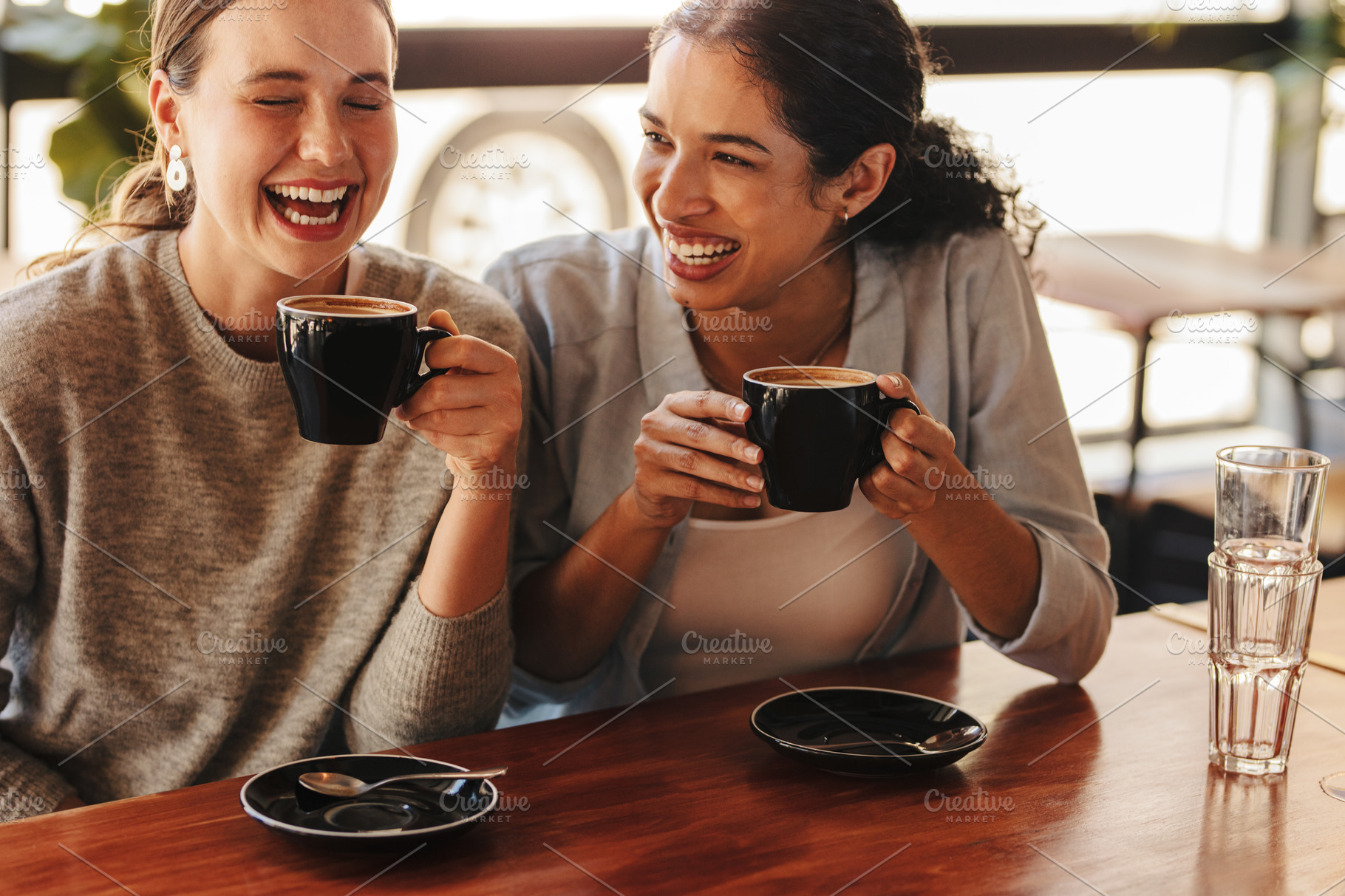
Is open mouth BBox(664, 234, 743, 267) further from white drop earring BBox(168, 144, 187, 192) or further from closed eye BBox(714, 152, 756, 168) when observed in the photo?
white drop earring BBox(168, 144, 187, 192)

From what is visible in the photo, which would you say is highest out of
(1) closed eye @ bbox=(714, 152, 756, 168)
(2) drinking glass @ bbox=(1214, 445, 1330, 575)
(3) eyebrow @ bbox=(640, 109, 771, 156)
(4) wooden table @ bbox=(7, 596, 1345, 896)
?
(3) eyebrow @ bbox=(640, 109, 771, 156)

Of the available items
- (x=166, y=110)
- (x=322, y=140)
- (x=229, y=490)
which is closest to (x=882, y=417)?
(x=322, y=140)

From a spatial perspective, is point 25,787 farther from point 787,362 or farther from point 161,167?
point 787,362

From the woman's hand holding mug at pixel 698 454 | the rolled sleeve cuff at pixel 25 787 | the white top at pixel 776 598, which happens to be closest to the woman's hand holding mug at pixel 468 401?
the woman's hand holding mug at pixel 698 454

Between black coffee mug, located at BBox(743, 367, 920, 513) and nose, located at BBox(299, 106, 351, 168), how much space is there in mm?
477

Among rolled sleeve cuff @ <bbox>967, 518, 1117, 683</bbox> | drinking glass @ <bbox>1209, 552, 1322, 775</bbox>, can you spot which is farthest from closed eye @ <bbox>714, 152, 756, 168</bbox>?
drinking glass @ <bbox>1209, 552, 1322, 775</bbox>

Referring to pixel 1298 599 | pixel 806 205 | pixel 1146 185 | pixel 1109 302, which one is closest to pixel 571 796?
pixel 1298 599

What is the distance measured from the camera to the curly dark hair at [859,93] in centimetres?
141

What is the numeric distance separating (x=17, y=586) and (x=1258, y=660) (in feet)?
4.02

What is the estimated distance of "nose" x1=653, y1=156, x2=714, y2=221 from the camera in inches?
55.6

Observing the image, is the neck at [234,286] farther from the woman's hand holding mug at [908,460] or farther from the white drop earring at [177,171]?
the woman's hand holding mug at [908,460]

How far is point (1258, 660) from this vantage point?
1.12 m

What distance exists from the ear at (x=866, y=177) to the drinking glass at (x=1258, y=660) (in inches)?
25.7

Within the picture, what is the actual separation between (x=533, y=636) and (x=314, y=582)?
0.84 ft
